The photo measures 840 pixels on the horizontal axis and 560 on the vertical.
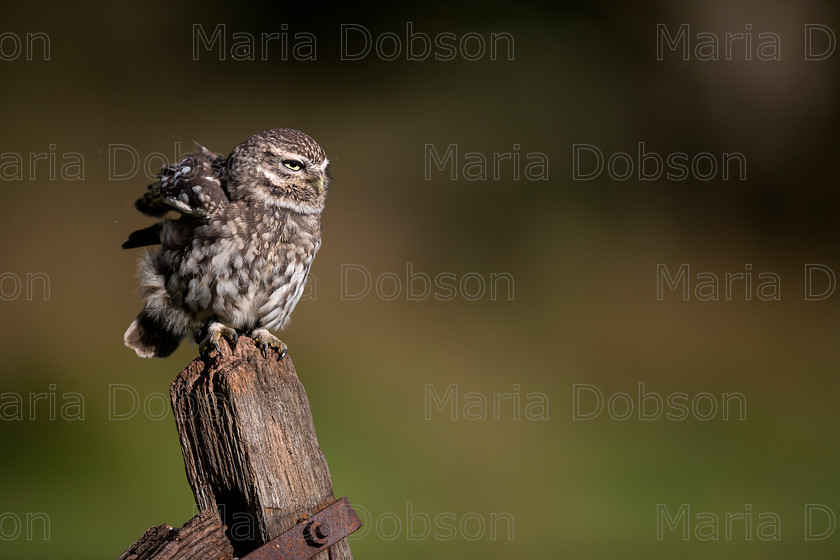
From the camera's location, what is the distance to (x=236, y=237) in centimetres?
297

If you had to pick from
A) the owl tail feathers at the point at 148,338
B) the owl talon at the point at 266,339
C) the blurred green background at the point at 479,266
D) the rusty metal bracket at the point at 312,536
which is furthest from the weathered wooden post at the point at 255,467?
the blurred green background at the point at 479,266

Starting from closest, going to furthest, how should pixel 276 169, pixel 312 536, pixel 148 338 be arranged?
pixel 312 536 → pixel 276 169 → pixel 148 338

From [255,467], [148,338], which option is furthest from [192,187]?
[255,467]

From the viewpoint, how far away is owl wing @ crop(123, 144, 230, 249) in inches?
117

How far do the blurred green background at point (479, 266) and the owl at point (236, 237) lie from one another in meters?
2.34

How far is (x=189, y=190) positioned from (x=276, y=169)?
0.31 meters

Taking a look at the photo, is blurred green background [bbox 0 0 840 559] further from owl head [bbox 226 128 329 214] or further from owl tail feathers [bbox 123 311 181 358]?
owl head [bbox 226 128 329 214]

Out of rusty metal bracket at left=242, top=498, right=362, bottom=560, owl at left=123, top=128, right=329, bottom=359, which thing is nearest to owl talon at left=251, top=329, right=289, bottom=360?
owl at left=123, top=128, right=329, bottom=359

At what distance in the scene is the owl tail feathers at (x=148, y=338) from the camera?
10.6 feet

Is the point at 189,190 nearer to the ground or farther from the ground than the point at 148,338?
farther from the ground

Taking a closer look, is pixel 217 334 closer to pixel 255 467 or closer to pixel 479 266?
pixel 255 467

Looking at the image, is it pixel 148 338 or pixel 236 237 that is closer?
pixel 236 237

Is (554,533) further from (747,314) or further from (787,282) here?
(787,282)

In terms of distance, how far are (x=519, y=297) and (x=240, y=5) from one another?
3318mm
